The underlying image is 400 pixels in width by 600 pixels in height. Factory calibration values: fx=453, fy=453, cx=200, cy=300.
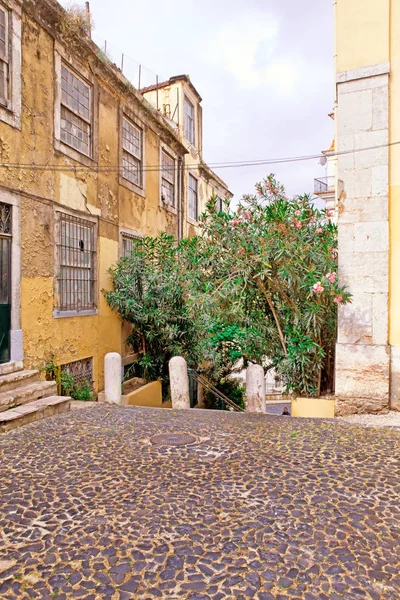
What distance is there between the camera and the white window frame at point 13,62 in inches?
289

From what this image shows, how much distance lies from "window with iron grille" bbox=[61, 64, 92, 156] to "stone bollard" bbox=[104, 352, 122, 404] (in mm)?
4372

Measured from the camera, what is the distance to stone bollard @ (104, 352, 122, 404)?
8.27 m

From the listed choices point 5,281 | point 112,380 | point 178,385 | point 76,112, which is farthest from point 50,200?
point 178,385

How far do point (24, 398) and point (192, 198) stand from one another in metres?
11.2

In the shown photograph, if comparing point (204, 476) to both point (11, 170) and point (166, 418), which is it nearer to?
point (166, 418)

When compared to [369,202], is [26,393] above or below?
below

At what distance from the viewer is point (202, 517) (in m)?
3.42

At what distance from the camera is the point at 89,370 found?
32.3 feet

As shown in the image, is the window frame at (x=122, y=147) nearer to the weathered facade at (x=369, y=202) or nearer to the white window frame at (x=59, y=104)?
the white window frame at (x=59, y=104)

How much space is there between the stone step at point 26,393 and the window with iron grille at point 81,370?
124 centimetres

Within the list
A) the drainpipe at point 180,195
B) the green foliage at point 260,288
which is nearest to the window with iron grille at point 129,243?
the green foliage at point 260,288

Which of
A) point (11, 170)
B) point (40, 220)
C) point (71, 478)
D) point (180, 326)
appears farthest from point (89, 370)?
point (71, 478)

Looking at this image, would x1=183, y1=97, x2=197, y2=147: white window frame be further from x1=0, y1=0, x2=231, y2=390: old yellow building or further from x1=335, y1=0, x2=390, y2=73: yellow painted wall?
x1=335, y1=0, x2=390, y2=73: yellow painted wall

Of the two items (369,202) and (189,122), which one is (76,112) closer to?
(369,202)
